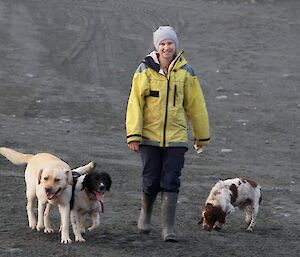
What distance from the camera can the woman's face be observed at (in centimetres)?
774

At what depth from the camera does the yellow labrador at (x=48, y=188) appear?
7461 mm

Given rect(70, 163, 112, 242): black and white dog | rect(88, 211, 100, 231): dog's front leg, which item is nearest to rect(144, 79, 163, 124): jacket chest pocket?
rect(70, 163, 112, 242): black and white dog

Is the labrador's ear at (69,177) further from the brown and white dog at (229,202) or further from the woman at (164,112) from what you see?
the brown and white dog at (229,202)

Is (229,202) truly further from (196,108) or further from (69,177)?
(69,177)

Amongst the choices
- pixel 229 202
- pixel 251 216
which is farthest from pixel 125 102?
pixel 229 202

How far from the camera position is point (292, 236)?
27.5 feet

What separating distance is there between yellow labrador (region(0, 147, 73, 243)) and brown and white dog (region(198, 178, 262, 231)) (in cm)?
143

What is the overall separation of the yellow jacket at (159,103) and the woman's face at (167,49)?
0.19 feet

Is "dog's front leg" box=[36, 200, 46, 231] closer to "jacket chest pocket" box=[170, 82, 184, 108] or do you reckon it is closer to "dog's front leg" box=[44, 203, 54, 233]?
"dog's front leg" box=[44, 203, 54, 233]

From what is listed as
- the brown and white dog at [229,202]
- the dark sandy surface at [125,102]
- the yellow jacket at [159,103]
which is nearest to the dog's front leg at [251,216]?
the brown and white dog at [229,202]

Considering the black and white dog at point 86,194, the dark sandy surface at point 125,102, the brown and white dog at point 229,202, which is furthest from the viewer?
the brown and white dog at point 229,202

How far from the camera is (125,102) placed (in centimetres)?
1658

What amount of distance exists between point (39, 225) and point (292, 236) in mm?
2318

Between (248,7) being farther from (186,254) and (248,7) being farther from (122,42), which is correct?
(186,254)
